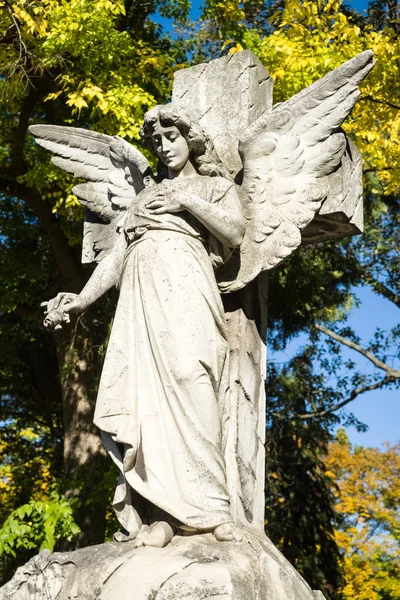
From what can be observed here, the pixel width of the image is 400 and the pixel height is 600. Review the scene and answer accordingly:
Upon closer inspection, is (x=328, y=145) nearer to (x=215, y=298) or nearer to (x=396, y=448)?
(x=215, y=298)

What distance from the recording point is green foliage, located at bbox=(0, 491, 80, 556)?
368 inches

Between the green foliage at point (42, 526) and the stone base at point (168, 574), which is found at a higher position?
the green foliage at point (42, 526)

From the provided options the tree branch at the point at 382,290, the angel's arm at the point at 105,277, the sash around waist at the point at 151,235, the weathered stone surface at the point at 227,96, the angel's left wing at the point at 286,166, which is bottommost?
the angel's arm at the point at 105,277

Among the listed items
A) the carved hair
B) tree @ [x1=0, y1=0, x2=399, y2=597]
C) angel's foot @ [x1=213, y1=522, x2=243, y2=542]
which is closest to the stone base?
angel's foot @ [x1=213, y1=522, x2=243, y2=542]

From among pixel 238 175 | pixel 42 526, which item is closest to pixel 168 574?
pixel 238 175

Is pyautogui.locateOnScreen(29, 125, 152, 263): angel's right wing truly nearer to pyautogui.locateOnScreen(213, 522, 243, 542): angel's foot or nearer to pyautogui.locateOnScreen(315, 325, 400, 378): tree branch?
pyautogui.locateOnScreen(213, 522, 243, 542): angel's foot

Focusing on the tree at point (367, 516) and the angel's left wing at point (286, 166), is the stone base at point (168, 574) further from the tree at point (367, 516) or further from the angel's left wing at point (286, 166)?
the tree at point (367, 516)

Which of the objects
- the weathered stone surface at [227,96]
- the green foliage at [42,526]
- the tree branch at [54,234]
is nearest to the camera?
the weathered stone surface at [227,96]

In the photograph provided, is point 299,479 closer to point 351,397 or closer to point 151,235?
point 351,397

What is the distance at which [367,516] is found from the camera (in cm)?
1970

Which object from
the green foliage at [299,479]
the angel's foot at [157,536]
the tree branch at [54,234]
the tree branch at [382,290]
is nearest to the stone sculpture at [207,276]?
the angel's foot at [157,536]

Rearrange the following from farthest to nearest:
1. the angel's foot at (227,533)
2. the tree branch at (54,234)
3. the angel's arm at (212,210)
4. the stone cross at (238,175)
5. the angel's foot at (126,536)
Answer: the tree branch at (54,234) < the stone cross at (238,175) < the angel's arm at (212,210) < the angel's foot at (126,536) < the angel's foot at (227,533)

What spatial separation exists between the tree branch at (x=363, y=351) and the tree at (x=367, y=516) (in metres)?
2.76

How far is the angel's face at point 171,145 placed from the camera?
5215mm
